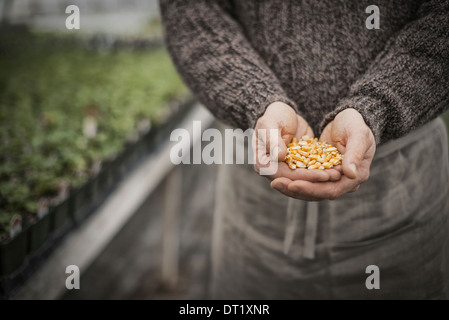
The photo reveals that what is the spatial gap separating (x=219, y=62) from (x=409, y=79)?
0.47 meters

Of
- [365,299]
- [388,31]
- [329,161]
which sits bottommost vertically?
[365,299]

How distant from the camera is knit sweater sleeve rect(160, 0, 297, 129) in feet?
2.93

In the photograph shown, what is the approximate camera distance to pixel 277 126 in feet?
2.63

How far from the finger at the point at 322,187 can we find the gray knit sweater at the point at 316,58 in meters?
0.14

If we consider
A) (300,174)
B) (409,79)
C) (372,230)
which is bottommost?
(372,230)

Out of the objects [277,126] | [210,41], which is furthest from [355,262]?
[210,41]

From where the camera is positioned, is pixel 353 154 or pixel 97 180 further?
pixel 97 180

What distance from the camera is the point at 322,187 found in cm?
74

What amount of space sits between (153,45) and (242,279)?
4.97m

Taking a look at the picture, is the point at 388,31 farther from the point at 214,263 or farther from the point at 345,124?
the point at 214,263

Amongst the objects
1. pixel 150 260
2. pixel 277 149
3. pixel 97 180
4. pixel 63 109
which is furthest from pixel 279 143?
pixel 150 260

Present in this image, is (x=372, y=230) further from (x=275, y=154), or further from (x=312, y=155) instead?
(x=275, y=154)

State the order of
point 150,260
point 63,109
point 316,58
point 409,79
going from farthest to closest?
point 150,260 < point 63,109 < point 316,58 < point 409,79

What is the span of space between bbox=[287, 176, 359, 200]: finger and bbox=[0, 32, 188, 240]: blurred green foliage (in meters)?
1.03
